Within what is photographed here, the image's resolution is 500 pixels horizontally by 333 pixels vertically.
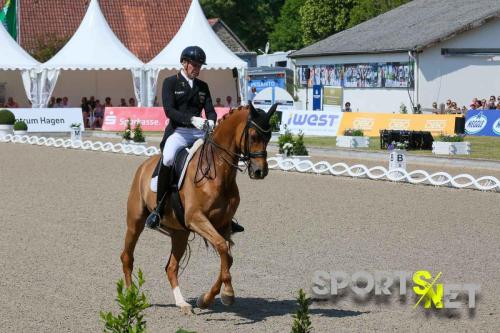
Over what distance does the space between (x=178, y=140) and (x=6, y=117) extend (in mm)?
30963

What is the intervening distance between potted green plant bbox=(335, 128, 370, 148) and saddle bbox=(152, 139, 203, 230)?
22.2m

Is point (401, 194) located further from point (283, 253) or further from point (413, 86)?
→ point (413, 86)

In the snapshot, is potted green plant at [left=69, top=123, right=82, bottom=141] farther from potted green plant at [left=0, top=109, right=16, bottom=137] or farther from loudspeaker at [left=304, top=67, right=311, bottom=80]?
loudspeaker at [left=304, top=67, right=311, bottom=80]

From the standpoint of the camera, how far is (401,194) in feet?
63.5

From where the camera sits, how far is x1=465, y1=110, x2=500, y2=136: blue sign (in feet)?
110

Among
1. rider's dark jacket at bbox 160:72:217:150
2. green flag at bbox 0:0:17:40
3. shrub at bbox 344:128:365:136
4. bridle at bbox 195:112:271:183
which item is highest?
green flag at bbox 0:0:17:40

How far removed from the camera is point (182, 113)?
31.2 ft

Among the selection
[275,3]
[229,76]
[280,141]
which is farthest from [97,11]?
[275,3]

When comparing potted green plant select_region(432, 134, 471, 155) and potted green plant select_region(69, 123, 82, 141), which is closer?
potted green plant select_region(432, 134, 471, 155)

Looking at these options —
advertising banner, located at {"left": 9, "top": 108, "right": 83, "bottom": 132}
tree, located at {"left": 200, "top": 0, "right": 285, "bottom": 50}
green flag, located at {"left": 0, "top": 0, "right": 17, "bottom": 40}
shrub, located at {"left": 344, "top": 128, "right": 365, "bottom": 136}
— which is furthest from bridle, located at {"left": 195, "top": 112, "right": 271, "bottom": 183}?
tree, located at {"left": 200, "top": 0, "right": 285, "bottom": 50}

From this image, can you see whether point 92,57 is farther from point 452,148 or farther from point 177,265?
point 177,265

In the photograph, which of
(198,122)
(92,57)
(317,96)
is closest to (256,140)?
(198,122)

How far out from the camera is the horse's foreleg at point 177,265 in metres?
9.01

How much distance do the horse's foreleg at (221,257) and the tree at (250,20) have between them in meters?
81.7
